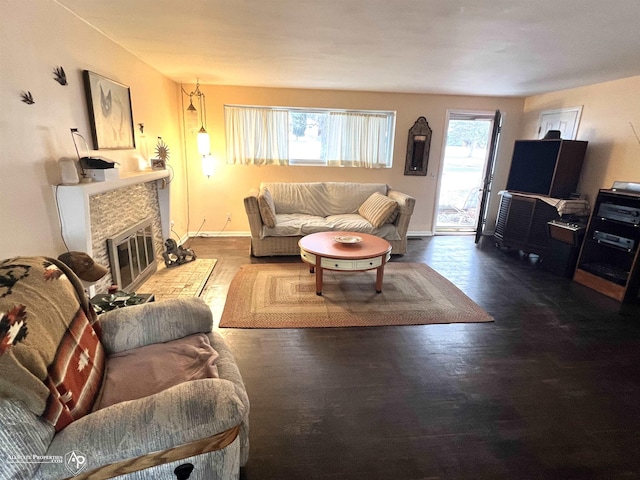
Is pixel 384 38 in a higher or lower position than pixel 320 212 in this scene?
higher

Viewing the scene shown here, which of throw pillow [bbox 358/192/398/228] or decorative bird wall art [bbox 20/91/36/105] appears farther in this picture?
throw pillow [bbox 358/192/398/228]

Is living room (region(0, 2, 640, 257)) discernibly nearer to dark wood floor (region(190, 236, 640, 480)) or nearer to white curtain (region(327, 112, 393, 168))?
white curtain (region(327, 112, 393, 168))

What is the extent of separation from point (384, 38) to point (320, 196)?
100 inches

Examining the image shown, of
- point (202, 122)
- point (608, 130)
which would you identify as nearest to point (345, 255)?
point (202, 122)

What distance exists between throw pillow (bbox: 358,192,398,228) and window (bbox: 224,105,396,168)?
842 millimetres

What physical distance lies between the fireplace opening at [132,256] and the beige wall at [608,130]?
5197mm

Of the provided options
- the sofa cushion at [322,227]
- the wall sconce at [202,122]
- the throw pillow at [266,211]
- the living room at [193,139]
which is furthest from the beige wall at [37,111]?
the sofa cushion at [322,227]

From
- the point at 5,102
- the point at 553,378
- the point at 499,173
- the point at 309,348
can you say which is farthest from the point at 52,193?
the point at 499,173

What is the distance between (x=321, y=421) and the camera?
5.64 feet

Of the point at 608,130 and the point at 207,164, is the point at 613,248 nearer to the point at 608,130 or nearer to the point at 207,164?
the point at 608,130

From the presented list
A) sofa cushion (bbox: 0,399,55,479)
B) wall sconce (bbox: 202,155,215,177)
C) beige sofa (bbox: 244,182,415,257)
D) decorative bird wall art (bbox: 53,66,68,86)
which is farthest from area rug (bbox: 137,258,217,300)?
sofa cushion (bbox: 0,399,55,479)

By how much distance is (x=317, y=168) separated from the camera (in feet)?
16.5

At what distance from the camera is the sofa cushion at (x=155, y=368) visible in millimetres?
1259

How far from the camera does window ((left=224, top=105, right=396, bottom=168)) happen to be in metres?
4.70
